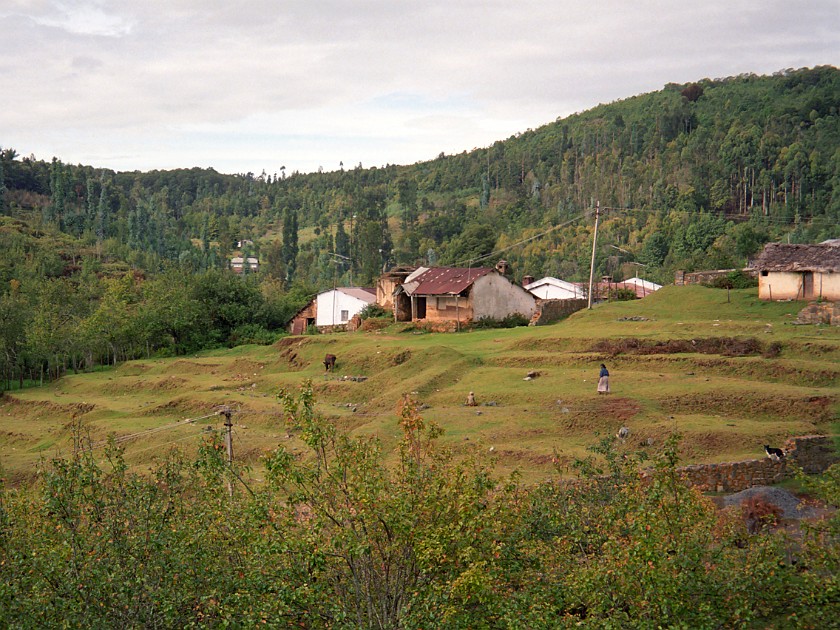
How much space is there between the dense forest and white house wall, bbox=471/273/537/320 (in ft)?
27.0

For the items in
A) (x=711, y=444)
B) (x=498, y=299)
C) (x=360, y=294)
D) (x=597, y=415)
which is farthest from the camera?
(x=360, y=294)

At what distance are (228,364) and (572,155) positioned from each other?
12537cm

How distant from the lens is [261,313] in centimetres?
6800

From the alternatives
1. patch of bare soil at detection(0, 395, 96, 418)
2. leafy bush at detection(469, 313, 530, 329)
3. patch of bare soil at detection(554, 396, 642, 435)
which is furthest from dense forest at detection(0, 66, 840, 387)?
patch of bare soil at detection(554, 396, 642, 435)

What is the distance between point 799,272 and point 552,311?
A: 46.6 ft

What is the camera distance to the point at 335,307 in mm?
70438

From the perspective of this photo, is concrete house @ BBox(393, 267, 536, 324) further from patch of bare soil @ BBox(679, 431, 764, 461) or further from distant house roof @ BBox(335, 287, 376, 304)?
patch of bare soil @ BBox(679, 431, 764, 461)

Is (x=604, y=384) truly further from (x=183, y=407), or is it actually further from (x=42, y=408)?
(x=42, y=408)

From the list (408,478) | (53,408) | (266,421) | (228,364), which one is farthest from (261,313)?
(408,478)

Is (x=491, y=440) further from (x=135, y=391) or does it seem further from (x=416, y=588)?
(x=135, y=391)

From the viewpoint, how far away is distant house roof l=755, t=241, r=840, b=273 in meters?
44.0

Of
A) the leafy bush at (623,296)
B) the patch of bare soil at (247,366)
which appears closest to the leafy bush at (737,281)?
the leafy bush at (623,296)

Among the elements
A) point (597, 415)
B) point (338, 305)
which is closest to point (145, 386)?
point (338, 305)

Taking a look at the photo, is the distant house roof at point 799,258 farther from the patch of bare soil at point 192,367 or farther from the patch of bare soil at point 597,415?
the patch of bare soil at point 192,367
